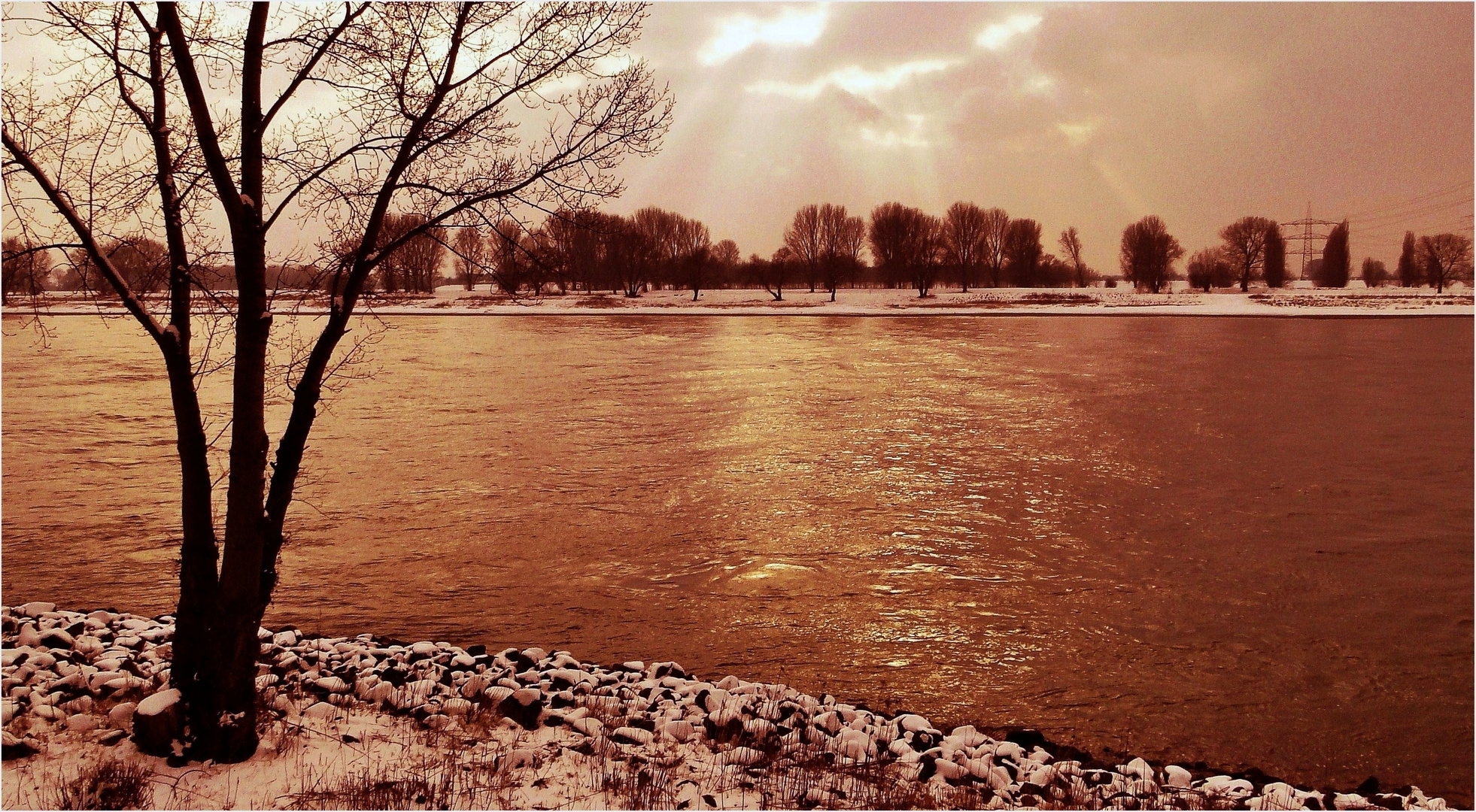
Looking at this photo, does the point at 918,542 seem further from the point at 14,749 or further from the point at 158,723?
the point at 14,749

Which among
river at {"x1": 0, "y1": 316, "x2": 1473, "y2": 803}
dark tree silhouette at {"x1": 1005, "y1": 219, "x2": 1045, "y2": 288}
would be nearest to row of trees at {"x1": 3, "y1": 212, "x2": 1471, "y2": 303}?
dark tree silhouette at {"x1": 1005, "y1": 219, "x2": 1045, "y2": 288}

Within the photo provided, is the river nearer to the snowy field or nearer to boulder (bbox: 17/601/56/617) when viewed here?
boulder (bbox: 17/601/56/617)

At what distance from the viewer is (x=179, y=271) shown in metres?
6.00

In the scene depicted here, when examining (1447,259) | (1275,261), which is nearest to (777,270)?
(1275,261)

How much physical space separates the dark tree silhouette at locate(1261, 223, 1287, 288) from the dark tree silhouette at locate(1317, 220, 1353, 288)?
20.1 ft

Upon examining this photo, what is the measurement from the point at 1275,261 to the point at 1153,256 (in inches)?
597

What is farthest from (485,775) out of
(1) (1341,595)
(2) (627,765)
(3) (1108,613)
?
(1) (1341,595)

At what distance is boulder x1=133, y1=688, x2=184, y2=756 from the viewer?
5730 mm

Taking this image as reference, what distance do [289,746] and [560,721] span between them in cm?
176

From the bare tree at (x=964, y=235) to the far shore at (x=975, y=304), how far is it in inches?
558

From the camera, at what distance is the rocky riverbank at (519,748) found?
18.4 feet

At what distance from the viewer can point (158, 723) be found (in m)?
5.74

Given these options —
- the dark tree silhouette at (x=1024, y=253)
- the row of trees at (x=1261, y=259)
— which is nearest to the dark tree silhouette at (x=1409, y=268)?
the row of trees at (x=1261, y=259)

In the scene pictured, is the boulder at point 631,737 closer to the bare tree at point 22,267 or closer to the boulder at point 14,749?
the boulder at point 14,749
